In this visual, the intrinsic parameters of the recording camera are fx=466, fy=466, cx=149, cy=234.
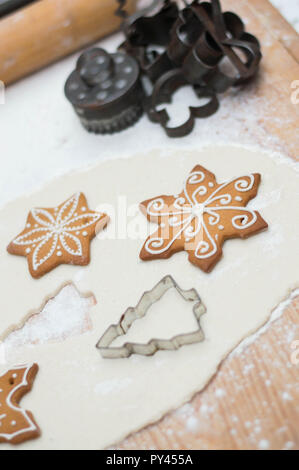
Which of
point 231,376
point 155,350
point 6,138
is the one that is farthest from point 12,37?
point 231,376

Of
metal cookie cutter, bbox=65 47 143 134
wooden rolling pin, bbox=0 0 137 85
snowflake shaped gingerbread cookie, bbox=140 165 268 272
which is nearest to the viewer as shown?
snowflake shaped gingerbread cookie, bbox=140 165 268 272

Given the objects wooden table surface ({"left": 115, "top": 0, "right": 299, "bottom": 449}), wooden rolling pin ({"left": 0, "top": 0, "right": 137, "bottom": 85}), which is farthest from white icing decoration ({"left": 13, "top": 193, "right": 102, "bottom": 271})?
wooden rolling pin ({"left": 0, "top": 0, "right": 137, "bottom": 85})

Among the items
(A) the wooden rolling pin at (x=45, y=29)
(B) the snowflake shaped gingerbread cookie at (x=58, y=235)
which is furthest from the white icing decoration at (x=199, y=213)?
(A) the wooden rolling pin at (x=45, y=29)

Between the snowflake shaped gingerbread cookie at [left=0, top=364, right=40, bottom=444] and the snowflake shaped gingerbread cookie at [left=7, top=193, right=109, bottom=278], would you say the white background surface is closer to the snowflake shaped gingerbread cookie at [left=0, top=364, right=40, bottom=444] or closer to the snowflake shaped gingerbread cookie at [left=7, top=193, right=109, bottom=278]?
the snowflake shaped gingerbread cookie at [left=7, top=193, right=109, bottom=278]

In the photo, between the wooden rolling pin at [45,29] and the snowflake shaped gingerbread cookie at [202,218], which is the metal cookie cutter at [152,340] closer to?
the snowflake shaped gingerbread cookie at [202,218]
